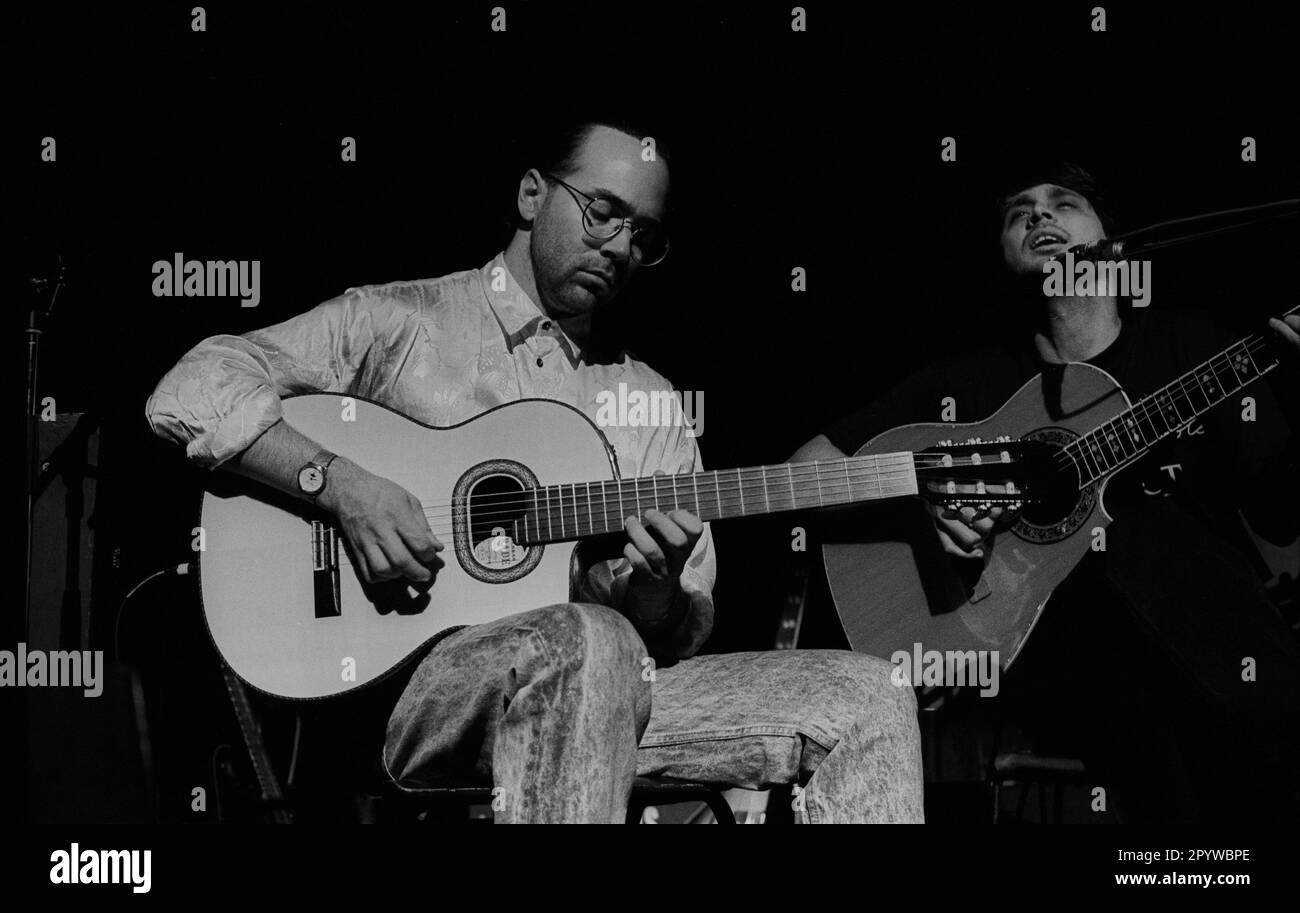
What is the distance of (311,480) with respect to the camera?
8.00 ft

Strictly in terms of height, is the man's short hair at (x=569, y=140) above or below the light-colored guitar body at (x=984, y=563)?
above

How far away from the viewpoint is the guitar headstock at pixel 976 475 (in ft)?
8.70

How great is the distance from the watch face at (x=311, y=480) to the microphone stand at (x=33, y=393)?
65 cm

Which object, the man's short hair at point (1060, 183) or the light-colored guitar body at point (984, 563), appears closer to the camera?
the light-colored guitar body at point (984, 563)

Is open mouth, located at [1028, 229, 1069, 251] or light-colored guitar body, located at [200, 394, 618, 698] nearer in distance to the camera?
light-colored guitar body, located at [200, 394, 618, 698]

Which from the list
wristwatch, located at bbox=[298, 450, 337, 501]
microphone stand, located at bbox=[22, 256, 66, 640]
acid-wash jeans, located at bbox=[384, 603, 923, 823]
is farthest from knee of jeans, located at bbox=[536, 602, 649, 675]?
microphone stand, located at bbox=[22, 256, 66, 640]

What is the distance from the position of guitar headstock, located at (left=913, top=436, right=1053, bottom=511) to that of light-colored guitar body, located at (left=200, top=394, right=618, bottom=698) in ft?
2.13

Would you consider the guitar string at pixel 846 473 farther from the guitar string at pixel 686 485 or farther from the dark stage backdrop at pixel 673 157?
the dark stage backdrop at pixel 673 157

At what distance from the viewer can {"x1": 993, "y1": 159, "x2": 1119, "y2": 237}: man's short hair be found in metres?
2.90

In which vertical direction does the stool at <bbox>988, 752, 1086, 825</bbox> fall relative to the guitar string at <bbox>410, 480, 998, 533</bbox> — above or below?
below
